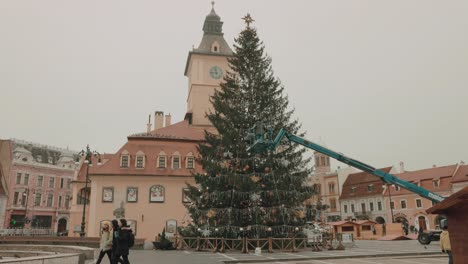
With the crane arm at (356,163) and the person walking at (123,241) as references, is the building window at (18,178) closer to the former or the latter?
the crane arm at (356,163)

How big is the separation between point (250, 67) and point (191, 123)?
22.4 meters

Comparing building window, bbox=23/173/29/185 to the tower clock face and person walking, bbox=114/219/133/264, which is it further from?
person walking, bbox=114/219/133/264

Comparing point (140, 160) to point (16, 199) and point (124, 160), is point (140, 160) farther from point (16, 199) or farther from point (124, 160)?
point (16, 199)

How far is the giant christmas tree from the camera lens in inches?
882

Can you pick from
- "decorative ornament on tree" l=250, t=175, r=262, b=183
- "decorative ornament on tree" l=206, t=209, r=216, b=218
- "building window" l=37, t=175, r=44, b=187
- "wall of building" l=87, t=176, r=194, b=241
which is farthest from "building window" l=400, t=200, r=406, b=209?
"building window" l=37, t=175, r=44, b=187

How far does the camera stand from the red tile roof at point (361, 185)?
202ft

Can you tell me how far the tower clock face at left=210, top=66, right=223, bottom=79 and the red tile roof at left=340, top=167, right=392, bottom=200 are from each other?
31.8m

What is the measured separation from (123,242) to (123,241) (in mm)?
32

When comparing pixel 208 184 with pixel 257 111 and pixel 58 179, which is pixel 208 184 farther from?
pixel 58 179

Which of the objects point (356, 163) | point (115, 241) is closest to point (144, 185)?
point (356, 163)

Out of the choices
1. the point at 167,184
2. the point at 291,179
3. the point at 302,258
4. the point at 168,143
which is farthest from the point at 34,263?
the point at 168,143

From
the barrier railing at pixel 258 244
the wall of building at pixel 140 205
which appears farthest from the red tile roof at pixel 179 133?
the barrier railing at pixel 258 244

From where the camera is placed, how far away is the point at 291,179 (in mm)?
23531

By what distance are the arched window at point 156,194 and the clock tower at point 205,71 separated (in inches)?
491
